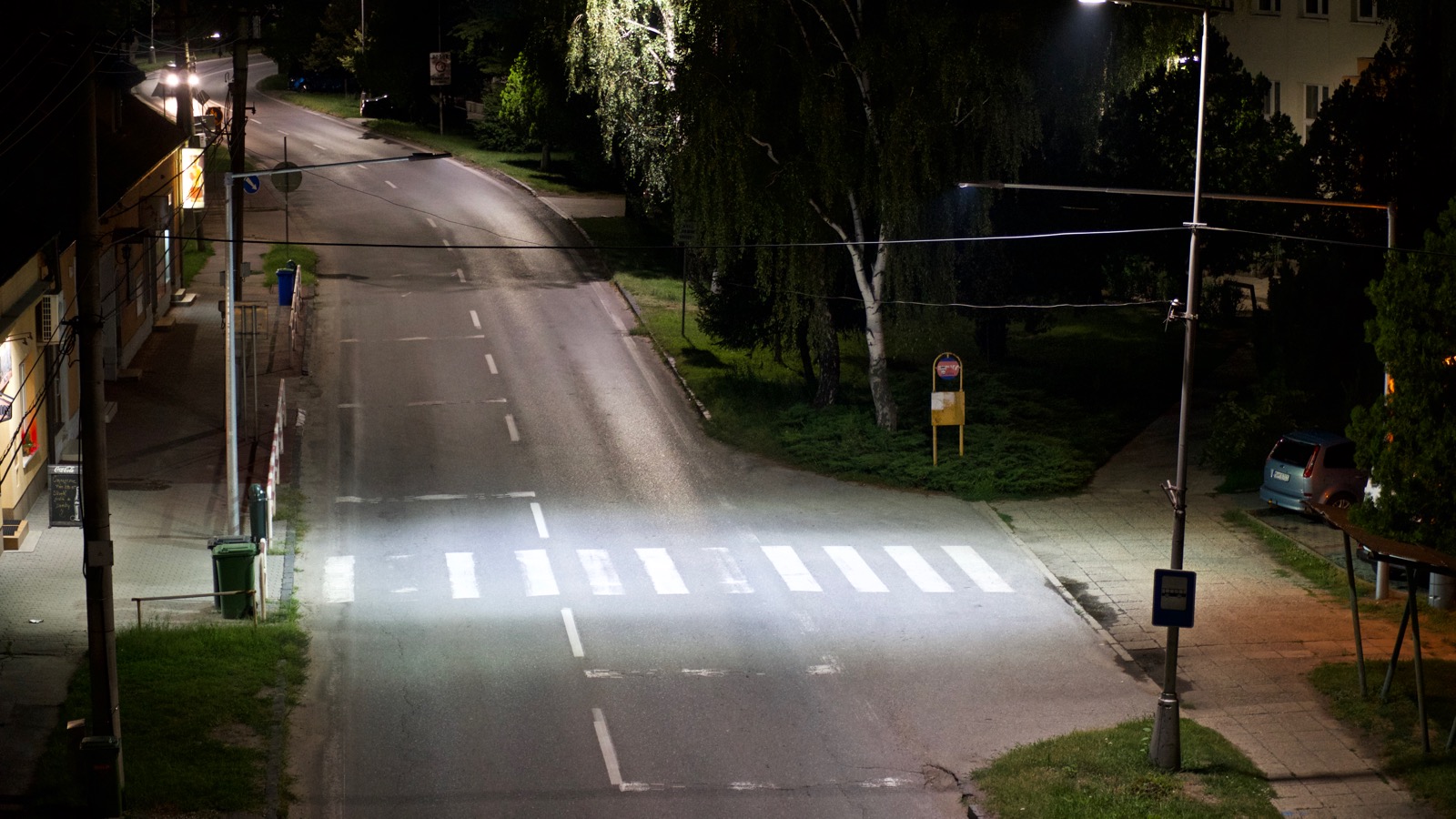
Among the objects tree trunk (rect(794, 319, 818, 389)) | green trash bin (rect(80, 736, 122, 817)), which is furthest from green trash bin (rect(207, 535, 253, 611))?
tree trunk (rect(794, 319, 818, 389))

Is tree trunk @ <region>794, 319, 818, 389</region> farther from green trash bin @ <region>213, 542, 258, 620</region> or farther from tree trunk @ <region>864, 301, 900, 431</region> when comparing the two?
green trash bin @ <region>213, 542, 258, 620</region>

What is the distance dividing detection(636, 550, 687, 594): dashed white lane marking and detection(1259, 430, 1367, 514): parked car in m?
11.2

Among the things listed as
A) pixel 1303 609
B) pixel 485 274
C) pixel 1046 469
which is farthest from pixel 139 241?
pixel 1303 609

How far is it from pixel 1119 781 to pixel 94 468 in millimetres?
10899

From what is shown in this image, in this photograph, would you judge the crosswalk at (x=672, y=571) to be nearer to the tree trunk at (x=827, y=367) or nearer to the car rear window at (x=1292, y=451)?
the car rear window at (x=1292, y=451)

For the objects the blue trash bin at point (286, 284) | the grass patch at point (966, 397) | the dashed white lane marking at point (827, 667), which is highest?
the blue trash bin at point (286, 284)

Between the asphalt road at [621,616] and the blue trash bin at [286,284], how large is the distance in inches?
99.4

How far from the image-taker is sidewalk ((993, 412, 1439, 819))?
55.3 ft

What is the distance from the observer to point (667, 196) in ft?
135

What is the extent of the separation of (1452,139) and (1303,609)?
8.98 m

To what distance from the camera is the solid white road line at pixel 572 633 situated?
2026cm

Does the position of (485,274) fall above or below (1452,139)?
below

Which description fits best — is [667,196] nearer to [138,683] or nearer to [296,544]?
[296,544]

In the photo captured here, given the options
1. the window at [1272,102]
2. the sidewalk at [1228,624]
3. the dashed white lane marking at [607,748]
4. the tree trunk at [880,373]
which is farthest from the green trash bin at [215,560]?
the window at [1272,102]
